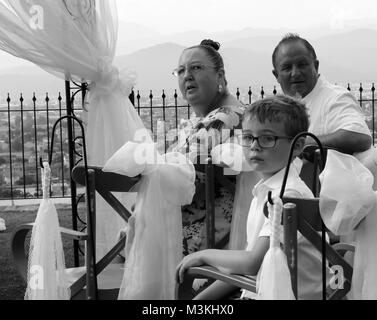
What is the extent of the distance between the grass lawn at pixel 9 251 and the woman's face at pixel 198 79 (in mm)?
1650

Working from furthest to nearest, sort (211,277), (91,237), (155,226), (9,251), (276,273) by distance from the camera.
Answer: (9,251), (155,226), (91,237), (211,277), (276,273)

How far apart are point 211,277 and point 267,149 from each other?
1.26ft

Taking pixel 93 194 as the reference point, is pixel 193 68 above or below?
above

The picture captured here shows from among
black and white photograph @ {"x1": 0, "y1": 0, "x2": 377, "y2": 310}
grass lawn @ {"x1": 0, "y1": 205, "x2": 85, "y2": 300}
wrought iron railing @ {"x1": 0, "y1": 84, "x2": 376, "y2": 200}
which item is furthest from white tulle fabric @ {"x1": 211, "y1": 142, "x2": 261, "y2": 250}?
wrought iron railing @ {"x1": 0, "y1": 84, "x2": 376, "y2": 200}

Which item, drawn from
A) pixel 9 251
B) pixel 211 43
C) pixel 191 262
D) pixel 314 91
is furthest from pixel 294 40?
pixel 9 251

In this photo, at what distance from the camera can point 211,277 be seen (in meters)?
1.67

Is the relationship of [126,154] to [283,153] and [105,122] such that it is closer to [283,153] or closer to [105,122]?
[283,153]

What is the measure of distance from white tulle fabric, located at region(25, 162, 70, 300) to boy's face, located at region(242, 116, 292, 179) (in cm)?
65

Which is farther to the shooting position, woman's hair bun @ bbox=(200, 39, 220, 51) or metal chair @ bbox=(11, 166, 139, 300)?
woman's hair bun @ bbox=(200, 39, 220, 51)

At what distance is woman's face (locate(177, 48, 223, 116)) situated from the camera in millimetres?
2662

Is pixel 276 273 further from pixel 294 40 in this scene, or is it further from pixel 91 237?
pixel 294 40

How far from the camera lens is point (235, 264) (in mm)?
1617

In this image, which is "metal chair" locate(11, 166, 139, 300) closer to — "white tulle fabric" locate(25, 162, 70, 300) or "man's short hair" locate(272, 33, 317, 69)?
"white tulle fabric" locate(25, 162, 70, 300)
